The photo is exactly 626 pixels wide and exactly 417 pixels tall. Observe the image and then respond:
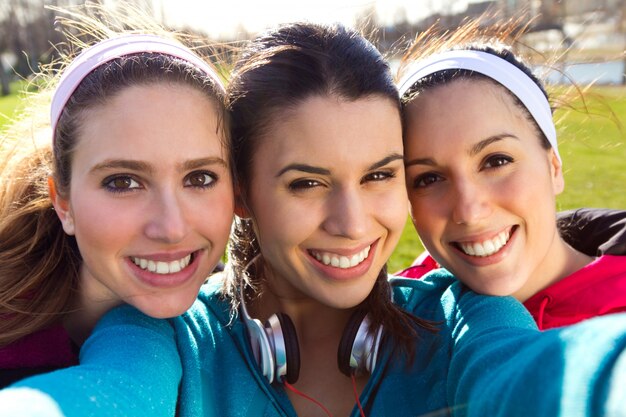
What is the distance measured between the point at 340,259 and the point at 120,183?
2.61 feet

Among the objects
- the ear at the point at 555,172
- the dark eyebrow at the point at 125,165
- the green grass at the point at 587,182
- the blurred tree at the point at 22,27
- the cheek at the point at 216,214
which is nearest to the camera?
the dark eyebrow at the point at 125,165

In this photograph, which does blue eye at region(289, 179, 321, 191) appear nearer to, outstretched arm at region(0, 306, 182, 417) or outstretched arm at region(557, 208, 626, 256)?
outstretched arm at region(0, 306, 182, 417)

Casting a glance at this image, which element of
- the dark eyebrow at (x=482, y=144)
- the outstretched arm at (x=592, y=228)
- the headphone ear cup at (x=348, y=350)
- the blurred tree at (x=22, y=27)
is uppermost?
the blurred tree at (x=22, y=27)

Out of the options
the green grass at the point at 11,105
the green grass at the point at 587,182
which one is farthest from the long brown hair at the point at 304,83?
the green grass at the point at 587,182

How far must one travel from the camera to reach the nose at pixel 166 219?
6.90 ft

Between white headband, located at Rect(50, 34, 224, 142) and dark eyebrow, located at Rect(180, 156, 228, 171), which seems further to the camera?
white headband, located at Rect(50, 34, 224, 142)

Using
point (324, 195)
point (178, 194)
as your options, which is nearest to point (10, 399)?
point (178, 194)

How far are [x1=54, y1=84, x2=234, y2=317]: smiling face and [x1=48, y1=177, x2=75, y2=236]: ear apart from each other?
6cm

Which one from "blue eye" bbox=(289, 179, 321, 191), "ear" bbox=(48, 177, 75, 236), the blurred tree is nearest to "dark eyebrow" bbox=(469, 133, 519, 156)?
"blue eye" bbox=(289, 179, 321, 191)

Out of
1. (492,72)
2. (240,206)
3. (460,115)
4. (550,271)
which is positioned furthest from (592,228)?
(240,206)

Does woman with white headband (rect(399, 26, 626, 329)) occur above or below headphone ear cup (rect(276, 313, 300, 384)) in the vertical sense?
above

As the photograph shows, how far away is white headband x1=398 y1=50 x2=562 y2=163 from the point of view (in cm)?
255

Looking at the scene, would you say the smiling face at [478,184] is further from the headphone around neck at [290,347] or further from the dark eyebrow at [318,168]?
the headphone around neck at [290,347]

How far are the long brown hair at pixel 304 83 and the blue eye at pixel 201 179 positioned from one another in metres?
0.12
